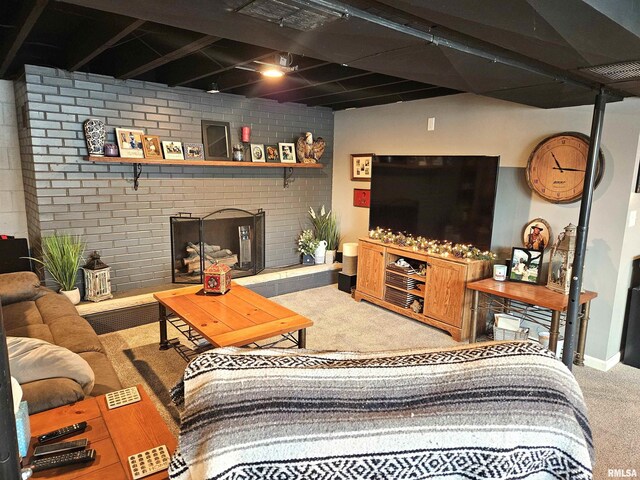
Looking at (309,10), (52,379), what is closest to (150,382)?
(52,379)

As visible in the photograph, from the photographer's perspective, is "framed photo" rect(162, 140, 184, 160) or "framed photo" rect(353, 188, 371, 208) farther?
"framed photo" rect(353, 188, 371, 208)

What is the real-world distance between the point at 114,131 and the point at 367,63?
107 inches

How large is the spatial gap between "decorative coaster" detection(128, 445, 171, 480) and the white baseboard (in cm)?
330

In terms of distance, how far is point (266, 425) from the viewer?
0.75m

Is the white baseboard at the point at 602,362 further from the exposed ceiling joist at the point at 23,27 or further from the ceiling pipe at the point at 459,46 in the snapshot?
the exposed ceiling joist at the point at 23,27

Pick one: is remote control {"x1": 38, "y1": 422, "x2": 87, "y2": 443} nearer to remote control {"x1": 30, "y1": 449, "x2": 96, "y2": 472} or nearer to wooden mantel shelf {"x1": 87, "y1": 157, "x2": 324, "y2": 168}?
remote control {"x1": 30, "y1": 449, "x2": 96, "y2": 472}

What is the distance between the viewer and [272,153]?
16.4 feet

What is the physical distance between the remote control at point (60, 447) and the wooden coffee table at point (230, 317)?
43.5 inches

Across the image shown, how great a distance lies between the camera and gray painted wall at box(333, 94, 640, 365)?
303 centimetres

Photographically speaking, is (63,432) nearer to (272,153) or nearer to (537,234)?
(537,234)

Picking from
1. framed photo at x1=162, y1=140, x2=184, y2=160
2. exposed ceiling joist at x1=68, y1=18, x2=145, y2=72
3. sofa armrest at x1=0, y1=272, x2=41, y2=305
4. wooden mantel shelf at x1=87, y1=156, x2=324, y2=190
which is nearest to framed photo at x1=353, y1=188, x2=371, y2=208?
wooden mantel shelf at x1=87, y1=156, x2=324, y2=190

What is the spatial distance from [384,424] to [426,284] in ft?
10.7

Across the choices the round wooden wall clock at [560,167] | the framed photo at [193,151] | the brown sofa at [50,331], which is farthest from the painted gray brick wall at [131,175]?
the round wooden wall clock at [560,167]

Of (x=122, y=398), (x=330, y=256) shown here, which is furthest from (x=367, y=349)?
(x=122, y=398)
